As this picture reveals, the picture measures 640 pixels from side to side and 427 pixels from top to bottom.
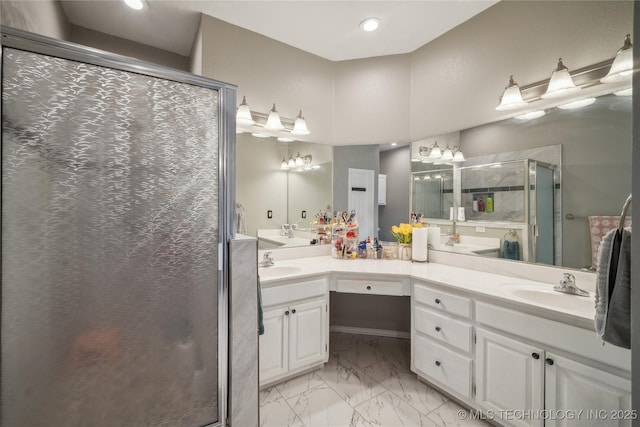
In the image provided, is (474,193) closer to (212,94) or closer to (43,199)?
(212,94)

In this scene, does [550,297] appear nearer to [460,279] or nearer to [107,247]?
[460,279]

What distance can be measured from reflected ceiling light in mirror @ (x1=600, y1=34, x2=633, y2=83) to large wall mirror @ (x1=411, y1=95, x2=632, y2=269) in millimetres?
98

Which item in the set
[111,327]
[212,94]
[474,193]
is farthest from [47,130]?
[474,193]

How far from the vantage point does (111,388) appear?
2.94 feet

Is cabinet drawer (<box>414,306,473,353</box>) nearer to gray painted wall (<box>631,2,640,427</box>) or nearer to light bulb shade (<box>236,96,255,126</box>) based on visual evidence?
gray painted wall (<box>631,2,640,427</box>)

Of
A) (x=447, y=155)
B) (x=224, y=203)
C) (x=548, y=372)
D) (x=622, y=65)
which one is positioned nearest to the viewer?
(x=224, y=203)

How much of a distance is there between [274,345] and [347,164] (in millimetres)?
1816

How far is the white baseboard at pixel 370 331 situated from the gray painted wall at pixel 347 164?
109 cm

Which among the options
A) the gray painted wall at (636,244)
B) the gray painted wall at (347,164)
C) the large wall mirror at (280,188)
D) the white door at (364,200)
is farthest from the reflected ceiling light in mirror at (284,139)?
the gray painted wall at (636,244)

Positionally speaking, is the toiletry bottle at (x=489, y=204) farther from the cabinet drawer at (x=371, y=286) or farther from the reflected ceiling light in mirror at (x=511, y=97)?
the cabinet drawer at (x=371, y=286)

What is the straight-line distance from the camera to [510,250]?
1.91 m

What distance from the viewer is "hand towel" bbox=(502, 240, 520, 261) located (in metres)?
1.86

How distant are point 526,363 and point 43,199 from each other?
2.19 meters

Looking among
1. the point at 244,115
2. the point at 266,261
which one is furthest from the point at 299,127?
Answer: the point at 266,261
